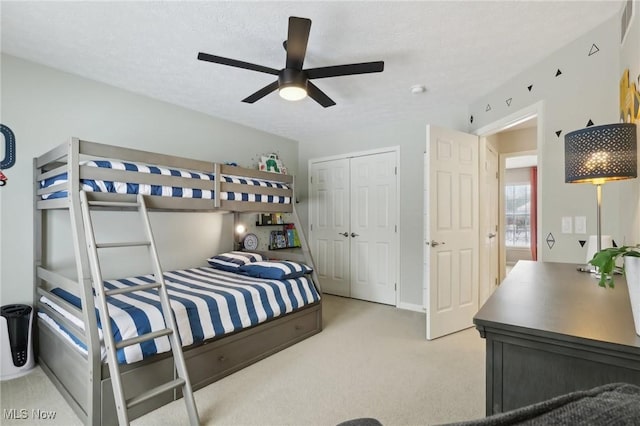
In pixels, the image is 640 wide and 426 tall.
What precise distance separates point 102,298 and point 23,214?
60.5 inches

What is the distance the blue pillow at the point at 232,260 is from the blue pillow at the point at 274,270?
14 cm

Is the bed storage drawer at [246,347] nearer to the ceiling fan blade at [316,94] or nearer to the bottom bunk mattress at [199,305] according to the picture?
the bottom bunk mattress at [199,305]

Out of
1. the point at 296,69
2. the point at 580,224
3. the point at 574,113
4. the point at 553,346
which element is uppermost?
the point at 296,69

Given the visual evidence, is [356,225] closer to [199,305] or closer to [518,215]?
[199,305]

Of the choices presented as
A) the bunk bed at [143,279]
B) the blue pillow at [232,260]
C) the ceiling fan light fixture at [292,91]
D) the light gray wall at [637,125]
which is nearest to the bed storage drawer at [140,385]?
the bunk bed at [143,279]

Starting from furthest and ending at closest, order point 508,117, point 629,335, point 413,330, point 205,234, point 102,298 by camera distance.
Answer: point 205,234
point 413,330
point 508,117
point 102,298
point 629,335

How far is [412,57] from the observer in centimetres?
247

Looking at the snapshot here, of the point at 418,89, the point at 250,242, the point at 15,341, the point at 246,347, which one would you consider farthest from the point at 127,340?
the point at 418,89

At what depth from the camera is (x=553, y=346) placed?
92 cm

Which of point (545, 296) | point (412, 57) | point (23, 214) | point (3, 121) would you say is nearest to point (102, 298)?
point (23, 214)

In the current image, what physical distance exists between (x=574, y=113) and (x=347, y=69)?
1.69m

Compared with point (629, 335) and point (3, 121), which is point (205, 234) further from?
point (629, 335)

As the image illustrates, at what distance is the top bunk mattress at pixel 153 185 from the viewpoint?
2090mm

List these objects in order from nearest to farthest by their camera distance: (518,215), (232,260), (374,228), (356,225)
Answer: (232,260) < (374,228) < (356,225) < (518,215)
